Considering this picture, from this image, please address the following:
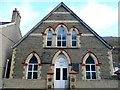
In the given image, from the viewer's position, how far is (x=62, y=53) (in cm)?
1438

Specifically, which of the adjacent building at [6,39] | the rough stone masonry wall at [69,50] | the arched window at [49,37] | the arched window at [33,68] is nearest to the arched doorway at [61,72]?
the rough stone masonry wall at [69,50]

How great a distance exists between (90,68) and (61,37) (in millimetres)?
4684

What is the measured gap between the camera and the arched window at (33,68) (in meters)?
13.9

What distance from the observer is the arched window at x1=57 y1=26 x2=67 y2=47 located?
1497 centimetres

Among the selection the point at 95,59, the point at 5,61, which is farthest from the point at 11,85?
the point at 95,59

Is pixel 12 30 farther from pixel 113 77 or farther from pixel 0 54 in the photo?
pixel 113 77

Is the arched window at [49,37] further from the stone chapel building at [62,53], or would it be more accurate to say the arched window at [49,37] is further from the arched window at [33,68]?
the arched window at [33,68]

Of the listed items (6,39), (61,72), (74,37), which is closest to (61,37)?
(74,37)

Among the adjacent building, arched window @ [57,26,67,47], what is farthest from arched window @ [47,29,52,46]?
the adjacent building

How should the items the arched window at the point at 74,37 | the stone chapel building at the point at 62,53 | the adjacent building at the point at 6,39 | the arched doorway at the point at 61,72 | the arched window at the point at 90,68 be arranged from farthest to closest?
the arched window at the point at 74,37 < the adjacent building at the point at 6,39 < the arched window at the point at 90,68 < the stone chapel building at the point at 62,53 < the arched doorway at the point at 61,72

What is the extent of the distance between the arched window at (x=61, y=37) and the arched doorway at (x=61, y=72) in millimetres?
1401

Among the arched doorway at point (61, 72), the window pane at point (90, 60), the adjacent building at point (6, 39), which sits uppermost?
the adjacent building at point (6, 39)

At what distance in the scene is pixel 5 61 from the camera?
49.5 feet

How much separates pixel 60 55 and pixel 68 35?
2.47 meters
